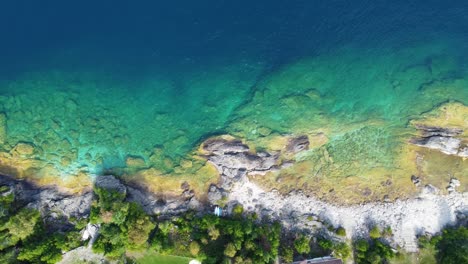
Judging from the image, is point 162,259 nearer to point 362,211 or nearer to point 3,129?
point 362,211

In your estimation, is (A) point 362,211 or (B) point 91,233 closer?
(B) point 91,233

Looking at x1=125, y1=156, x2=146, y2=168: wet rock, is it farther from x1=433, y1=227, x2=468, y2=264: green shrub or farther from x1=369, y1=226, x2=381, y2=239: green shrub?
x1=433, y1=227, x2=468, y2=264: green shrub

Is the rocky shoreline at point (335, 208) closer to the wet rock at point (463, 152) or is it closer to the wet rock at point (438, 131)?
the wet rock at point (438, 131)

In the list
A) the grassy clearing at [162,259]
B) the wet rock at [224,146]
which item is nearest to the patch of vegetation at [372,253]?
the wet rock at [224,146]

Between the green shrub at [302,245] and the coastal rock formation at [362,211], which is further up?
the coastal rock formation at [362,211]

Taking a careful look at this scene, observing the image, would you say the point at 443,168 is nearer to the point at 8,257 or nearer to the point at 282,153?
the point at 282,153

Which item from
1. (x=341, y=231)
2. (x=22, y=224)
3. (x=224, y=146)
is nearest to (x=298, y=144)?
(x=224, y=146)
